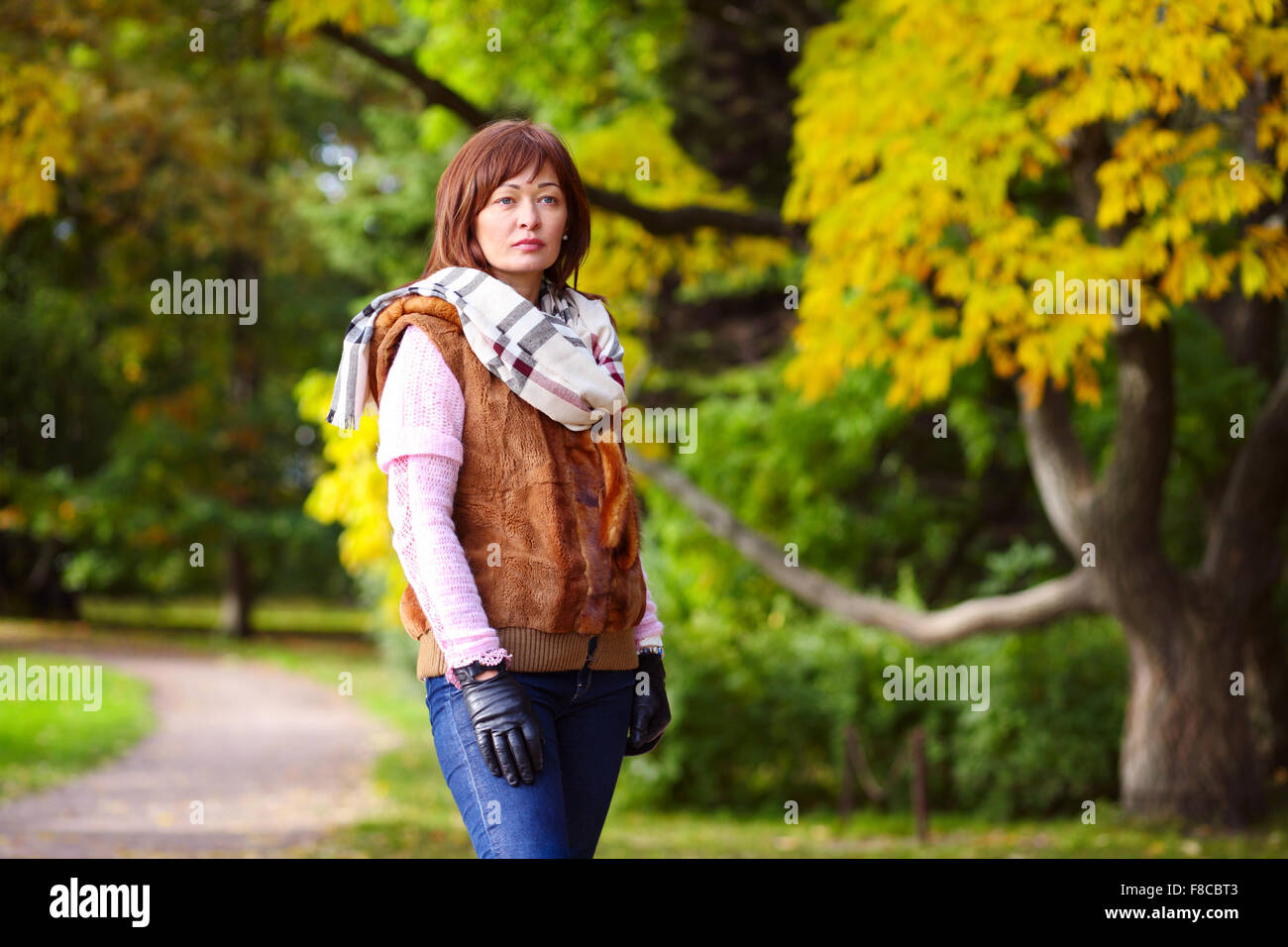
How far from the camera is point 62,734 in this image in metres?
13.7

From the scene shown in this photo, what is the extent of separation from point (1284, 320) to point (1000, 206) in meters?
6.22

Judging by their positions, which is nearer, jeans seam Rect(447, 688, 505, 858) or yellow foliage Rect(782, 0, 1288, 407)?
jeans seam Rect(447, 688, 505, 858)

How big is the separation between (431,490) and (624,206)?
20.8 ft

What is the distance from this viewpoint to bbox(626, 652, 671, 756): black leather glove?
2.45m

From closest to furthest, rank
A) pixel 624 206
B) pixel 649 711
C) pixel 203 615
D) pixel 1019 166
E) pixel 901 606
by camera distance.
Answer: pixel 649 711, pixel 1019 166, pixel 624 206, pixel 901 606, pixel 203 615

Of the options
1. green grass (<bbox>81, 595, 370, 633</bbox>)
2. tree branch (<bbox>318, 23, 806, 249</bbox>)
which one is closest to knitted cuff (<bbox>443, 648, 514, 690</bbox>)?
tree branch (<bbox>318, 23, 806, 249</bbox>)

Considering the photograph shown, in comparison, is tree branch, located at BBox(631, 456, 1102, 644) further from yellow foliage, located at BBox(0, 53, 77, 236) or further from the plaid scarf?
the plaid scarf

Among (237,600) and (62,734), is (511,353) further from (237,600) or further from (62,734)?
(237,600)

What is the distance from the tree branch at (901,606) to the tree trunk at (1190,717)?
458mm

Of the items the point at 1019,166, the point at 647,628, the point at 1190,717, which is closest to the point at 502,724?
the point at 647,628

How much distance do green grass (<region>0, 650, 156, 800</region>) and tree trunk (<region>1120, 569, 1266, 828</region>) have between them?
27.2 ft
